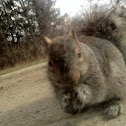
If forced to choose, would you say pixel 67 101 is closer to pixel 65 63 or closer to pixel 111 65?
pixel 65 63

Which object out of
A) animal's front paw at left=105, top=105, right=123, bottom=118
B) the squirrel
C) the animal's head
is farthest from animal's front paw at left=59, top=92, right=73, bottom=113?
animal's front paw at left=105, top=105, right=123, bottom=118

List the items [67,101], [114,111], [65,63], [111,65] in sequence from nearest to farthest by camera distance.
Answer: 1. [65,63]
2. [67,101]
3. [114,111]
4. [111,65]

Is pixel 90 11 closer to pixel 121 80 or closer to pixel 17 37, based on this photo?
pixel 121 80

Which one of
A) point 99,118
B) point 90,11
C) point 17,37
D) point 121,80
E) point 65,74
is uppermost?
point 90,11

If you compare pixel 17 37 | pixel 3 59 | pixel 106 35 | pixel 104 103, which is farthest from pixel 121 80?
pixel 17 37

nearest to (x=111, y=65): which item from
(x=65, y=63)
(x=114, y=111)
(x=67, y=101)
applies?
(x=114, y=111)

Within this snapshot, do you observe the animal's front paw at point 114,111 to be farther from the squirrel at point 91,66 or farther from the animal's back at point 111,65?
the animal's back at point 111,65

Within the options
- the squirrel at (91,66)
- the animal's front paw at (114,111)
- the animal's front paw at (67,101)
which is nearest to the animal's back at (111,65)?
the squirrel at (91,66)

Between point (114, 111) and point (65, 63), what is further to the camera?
point (114, 111)
